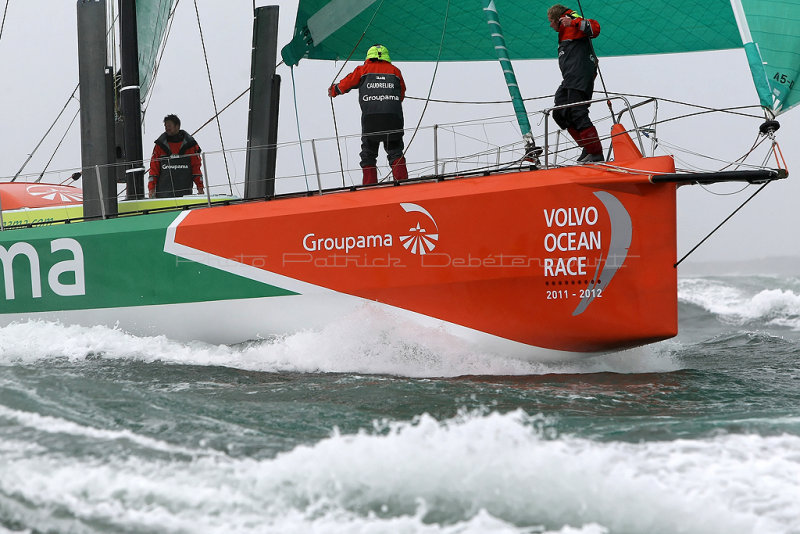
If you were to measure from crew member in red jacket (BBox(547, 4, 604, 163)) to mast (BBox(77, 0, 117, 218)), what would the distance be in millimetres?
3541

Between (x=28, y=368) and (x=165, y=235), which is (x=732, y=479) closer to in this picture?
(x=28, y=368)

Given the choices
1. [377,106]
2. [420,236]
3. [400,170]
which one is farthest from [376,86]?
[420,236]

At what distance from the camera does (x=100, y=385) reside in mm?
3748

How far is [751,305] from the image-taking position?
42.2 feet

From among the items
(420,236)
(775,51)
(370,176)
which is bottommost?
(420,236)

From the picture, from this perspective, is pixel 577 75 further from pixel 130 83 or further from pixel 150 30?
pixel 150 30

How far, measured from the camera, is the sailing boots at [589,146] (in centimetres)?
470

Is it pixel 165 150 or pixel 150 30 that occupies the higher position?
pixel 150 30

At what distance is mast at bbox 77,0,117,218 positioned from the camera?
598 centimetres

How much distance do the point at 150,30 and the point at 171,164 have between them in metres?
2.52

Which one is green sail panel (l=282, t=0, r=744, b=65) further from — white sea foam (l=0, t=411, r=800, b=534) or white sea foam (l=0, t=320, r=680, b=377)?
white sea foam (l=0, t=411, r=800, b=534)

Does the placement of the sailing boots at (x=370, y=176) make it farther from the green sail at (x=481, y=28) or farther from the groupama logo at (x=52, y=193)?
the groupama logo at (x=52, y=193)

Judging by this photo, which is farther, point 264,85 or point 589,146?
point 264,85

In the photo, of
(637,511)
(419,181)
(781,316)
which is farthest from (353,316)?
(781,316)
